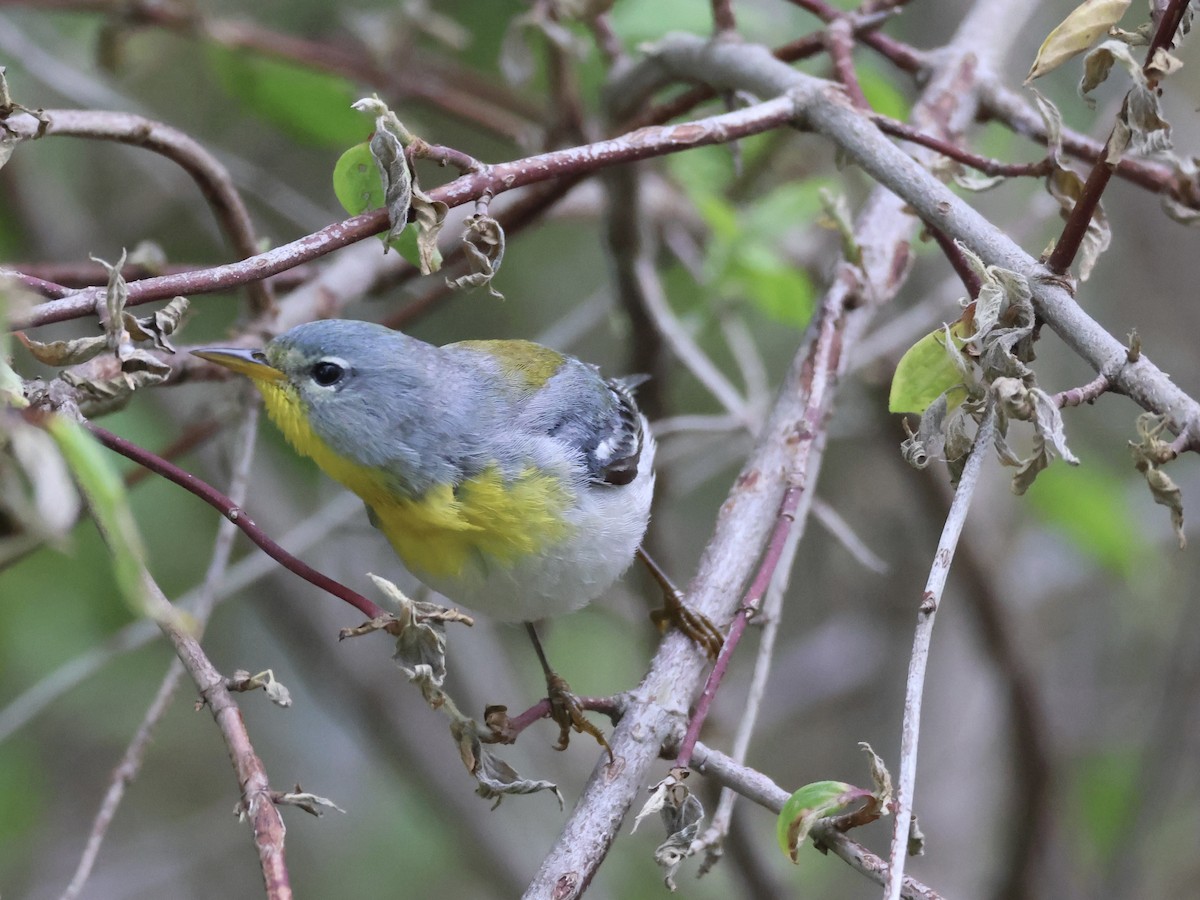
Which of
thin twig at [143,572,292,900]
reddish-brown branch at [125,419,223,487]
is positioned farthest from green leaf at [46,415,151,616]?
reddish-brown branch at [125,419,223,487]

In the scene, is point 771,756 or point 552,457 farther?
point 771,756

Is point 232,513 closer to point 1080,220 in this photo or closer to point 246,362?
point 246,362

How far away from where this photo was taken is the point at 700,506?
18.3 ft

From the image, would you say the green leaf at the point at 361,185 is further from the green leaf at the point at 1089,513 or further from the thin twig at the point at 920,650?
the green leaf at the point at 1089,513

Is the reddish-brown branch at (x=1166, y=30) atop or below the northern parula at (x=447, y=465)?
atop

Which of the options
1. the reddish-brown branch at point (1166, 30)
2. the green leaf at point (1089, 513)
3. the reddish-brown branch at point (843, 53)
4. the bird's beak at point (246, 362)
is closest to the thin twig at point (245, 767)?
the bird's beak at point (246, 362)

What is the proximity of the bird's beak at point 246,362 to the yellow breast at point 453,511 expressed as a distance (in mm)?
36

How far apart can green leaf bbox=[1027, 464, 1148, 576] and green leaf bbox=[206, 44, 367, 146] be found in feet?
7.57

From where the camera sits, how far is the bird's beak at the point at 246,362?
1.97m

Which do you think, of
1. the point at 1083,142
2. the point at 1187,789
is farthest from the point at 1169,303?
the point at 1083,142

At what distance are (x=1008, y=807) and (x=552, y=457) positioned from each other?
2.59 meters

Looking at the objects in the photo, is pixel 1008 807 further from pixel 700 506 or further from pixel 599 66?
pixel 599 66

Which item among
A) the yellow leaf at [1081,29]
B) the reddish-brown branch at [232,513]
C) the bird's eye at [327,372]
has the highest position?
the yellow leaf at [1081,29]

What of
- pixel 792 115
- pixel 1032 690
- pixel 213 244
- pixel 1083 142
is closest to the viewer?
pixel 792 115
